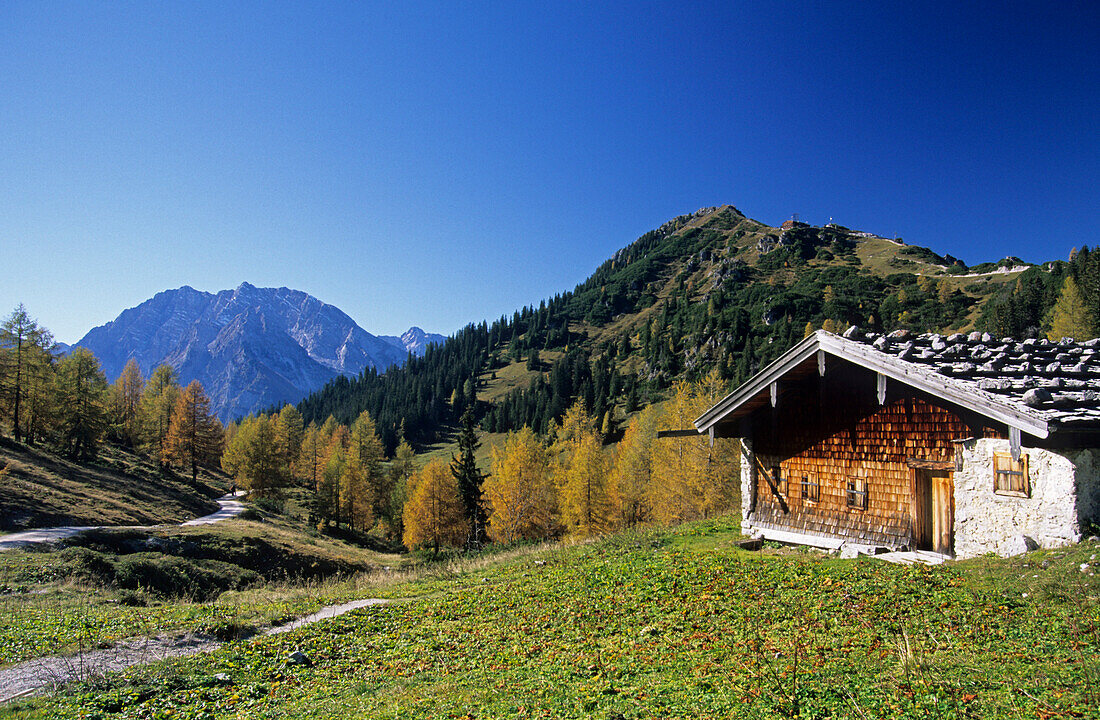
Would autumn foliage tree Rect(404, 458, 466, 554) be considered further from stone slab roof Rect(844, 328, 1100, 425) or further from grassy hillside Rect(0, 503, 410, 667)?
stone slab roof Rect(844, 328, 1100, 425)

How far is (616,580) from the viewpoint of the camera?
13.2 meters

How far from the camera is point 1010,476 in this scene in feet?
35.8

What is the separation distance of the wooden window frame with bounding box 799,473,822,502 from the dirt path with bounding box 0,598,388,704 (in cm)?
1399

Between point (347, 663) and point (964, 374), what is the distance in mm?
14164

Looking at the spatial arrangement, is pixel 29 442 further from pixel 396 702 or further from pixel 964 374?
pixel 964 374

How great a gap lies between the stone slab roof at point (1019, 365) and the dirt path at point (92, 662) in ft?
52.2

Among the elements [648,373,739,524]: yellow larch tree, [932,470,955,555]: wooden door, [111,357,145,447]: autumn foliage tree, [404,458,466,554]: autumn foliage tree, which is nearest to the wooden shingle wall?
[932,470,955,555]: wooden door

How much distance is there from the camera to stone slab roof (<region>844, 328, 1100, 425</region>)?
32.6 ft

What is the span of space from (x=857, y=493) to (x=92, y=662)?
17.4m

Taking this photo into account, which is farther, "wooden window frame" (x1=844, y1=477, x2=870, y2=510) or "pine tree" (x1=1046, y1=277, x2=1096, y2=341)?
"pine tree" (x1=1046, y1=277, x2=1096, y2=341)

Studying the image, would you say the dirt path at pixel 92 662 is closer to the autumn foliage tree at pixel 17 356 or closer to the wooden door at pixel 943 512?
the wooden door at pixel 943 512

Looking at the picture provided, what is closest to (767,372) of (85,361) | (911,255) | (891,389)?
(891,389)

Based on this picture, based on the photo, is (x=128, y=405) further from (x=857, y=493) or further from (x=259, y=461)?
(x=857, y=493)

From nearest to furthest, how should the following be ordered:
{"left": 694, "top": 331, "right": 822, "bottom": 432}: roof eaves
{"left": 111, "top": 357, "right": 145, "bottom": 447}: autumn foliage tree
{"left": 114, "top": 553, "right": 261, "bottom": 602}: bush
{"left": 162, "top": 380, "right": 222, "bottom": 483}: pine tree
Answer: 1. {"left": 694, "top": 331, "right": 822, "bottom": 432}: roof eaves
2. {"left": 114, "top": 553, "right": 261, "bottom": 602}: bush
3. {"left": 162, "top": 380, "right": 222, "bottom": 483}: pine tree
4. {"left": 111, "top": 357, "right": 145, "bottom": 447}: autumn foliage tree
